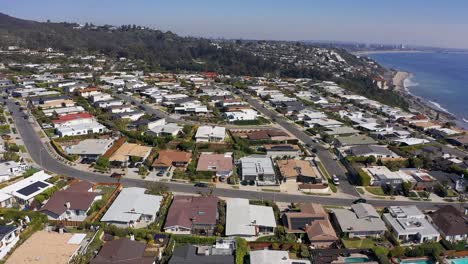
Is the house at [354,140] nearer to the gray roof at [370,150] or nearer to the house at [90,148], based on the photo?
the gray roof at [370,150]

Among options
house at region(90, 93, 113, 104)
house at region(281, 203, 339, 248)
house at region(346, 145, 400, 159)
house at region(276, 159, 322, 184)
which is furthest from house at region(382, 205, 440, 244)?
house at region(90, 93, 113, 104)

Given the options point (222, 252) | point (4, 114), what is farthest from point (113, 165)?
point (4, 114)

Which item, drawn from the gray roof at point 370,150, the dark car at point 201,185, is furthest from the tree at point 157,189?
the gray roof at point 370,150

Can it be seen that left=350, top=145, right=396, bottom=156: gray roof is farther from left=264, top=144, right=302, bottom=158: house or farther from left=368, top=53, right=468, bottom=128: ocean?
left=368, top=53, right=468, bottom=128: ocean

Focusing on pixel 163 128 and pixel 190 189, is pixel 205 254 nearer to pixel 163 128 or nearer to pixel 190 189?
pixel 190 189

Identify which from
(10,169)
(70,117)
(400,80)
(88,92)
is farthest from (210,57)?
(10,169)

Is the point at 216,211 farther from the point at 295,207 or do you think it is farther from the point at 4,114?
the point at 4,114

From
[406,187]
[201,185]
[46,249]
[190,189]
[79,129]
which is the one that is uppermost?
[79,129]
